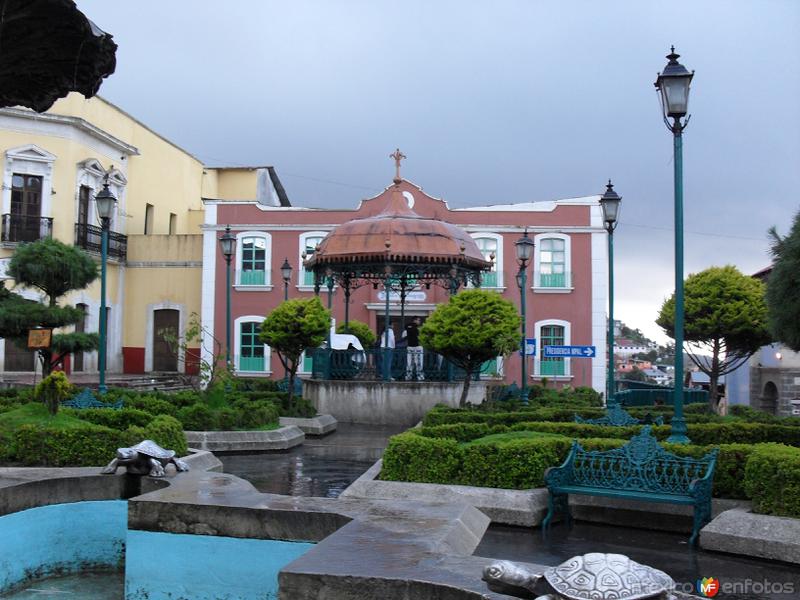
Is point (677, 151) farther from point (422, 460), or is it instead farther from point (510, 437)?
point (422, 460)

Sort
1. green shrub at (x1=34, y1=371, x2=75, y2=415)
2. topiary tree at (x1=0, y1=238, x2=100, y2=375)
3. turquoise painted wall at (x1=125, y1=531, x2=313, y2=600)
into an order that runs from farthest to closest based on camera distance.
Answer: topiary tree at (x1=0, y1=238, x2=100, y2=375)
green shrub at (x1=34, y1=371, x2=75, y2=415)
turquoise painted wall at (x1=125, y1=531, x2=313, y2=600)

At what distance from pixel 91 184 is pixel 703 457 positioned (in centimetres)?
2724

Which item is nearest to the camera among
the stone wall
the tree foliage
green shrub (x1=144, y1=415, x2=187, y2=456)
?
green shrub (x1=144, y1=415, x2=187, y2=456)

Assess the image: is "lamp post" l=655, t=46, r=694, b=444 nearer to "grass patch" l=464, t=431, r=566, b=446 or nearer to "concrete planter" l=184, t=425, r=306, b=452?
"grass patch" l=464, t=431, r=566, b=446

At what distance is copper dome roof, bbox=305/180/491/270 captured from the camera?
60.4ft

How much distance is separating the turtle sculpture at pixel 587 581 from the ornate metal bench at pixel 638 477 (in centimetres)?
403

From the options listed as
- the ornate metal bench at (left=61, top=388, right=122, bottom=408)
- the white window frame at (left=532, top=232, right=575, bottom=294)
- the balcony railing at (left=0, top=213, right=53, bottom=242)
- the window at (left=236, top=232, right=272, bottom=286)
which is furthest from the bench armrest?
the window at (left=236, top=232, right=272, bottom=286)

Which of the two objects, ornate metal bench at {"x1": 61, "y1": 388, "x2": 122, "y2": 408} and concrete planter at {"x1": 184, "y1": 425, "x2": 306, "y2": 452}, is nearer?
ornate metal bench at {"x1": 61, "y1": 388, "x2": 122, "y2": 408}

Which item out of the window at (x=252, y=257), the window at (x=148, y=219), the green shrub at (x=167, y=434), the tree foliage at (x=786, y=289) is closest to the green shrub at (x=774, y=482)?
the tree foliage at (x=786, y=289)

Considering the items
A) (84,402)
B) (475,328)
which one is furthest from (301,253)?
(84,402)

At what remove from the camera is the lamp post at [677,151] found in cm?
891

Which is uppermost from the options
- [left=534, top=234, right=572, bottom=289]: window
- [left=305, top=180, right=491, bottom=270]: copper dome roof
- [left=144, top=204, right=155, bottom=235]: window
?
[left=144, top=204, right=155, bottom=235]: window

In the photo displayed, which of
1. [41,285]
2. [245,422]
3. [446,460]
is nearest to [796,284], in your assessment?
[446,460]

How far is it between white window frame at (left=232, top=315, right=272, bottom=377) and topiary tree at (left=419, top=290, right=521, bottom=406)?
16.1m
